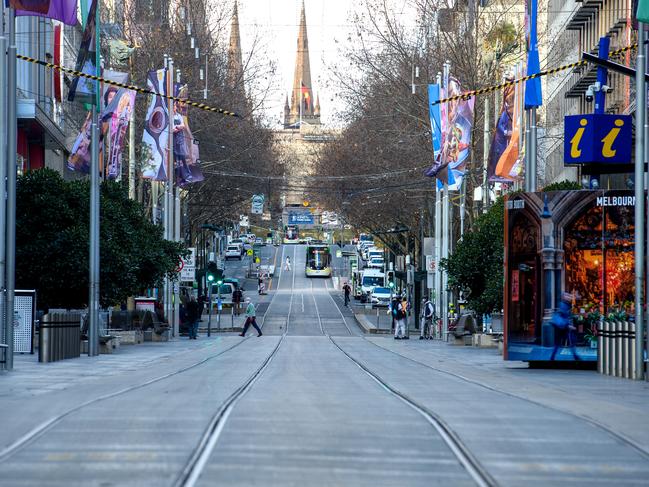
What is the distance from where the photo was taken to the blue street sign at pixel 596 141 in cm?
2922

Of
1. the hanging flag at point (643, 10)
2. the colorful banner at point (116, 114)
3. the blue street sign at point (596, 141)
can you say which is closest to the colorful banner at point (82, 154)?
the colorful banner at point (116, 114)

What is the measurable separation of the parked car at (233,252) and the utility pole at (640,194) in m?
131

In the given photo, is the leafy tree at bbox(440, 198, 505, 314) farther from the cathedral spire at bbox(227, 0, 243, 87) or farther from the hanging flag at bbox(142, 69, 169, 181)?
the cathedral spire at bbox(227, 0, 243, 87)

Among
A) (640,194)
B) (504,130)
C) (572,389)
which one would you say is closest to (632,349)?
(640,194)

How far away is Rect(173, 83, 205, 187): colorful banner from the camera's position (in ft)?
192

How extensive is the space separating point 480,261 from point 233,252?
109m

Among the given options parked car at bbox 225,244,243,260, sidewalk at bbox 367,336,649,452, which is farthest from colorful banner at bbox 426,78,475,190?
parked car at bbox 225,244,243,260

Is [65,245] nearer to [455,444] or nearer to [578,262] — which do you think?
[578,262]

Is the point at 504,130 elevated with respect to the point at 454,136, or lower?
lower

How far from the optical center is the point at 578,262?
93.7 ft

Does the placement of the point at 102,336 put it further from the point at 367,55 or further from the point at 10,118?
the point at 367,55

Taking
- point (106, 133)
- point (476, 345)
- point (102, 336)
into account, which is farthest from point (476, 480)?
point (476, 345)

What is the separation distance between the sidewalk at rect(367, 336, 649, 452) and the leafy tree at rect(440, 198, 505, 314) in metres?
12.0

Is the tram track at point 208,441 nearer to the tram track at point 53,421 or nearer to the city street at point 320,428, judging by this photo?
the city street at point 320,428
